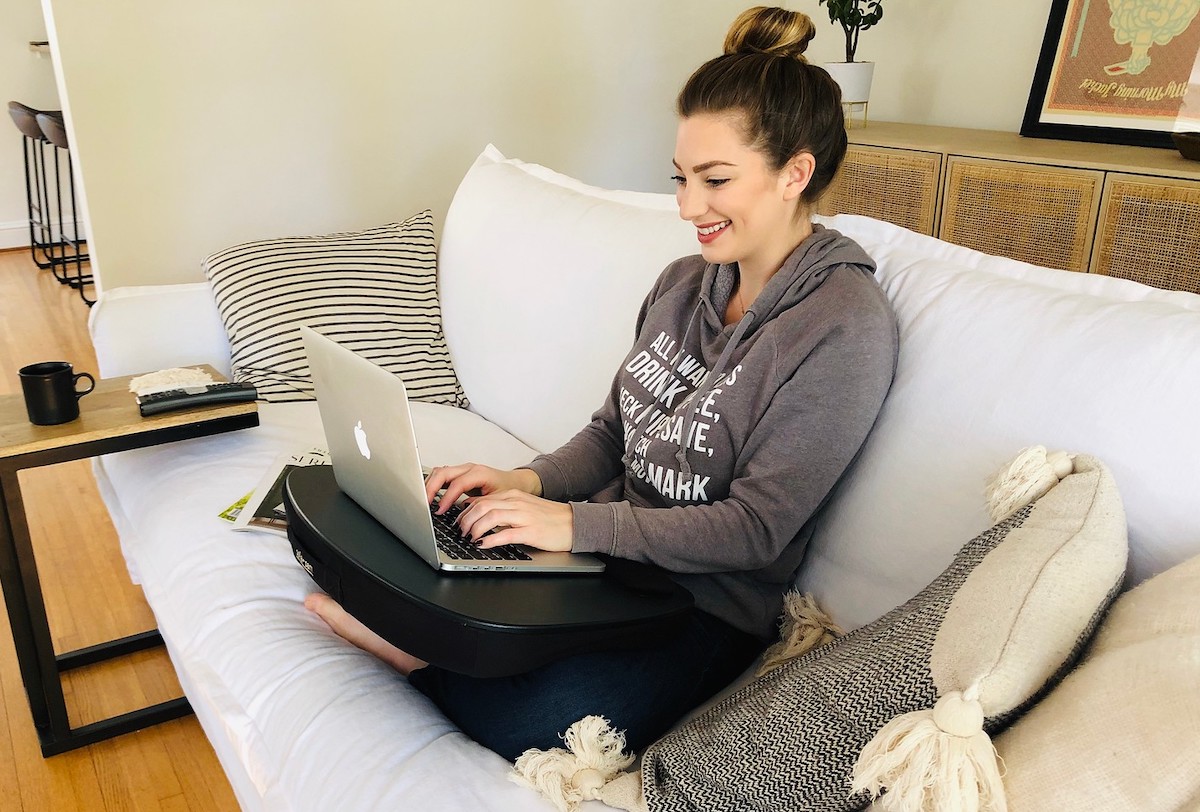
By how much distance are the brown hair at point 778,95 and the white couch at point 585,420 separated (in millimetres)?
169

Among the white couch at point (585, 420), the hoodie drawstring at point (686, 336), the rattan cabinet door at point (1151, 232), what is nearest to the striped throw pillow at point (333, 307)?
the white couch at point (585, 420)

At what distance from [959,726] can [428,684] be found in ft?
2.27

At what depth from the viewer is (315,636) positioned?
1265 mm

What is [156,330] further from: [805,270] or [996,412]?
[996,412]

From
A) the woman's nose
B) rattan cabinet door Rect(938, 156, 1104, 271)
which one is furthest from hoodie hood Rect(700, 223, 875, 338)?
rattan cabinet door Rect(938, 156, 1104, 271)

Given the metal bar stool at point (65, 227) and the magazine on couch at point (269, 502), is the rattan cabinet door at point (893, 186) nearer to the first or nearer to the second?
the magazine on couch at point (269, 502)

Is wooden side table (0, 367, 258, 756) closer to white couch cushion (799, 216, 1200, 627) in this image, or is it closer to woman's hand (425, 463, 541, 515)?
woman's hand (425, 463, 541, 515)

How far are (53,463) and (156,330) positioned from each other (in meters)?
0.58

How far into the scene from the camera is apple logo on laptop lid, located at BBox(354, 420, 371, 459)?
3.68 ft

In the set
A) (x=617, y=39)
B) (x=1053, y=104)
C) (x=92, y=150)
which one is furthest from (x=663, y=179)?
(x=92, y=150)

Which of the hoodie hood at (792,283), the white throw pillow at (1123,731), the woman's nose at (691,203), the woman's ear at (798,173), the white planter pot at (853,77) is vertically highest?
the white planter pot at (853,77)

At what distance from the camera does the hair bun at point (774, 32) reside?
4.07 feet

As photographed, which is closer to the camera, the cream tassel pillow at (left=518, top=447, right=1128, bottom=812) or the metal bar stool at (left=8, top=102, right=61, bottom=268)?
the cream tassel pillow at (left=518, top=447, right=1128, bottom=812)

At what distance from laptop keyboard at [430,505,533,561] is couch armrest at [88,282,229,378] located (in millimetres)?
1074
